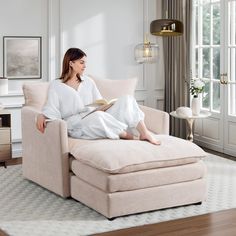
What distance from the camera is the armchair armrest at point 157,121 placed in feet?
17.8

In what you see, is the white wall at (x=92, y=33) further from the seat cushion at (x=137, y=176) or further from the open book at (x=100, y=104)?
the seat cushion at (x=137, y=176)

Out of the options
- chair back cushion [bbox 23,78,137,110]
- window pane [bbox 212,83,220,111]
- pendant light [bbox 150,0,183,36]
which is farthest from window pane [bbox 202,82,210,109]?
chair back cushion [bbox 23,78,137,110]

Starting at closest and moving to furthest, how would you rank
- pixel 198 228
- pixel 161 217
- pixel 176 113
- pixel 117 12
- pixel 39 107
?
pixel 198 228 → pixel 161 217 → pixel 39 107 → pixel 176 113 → pixel 117 12

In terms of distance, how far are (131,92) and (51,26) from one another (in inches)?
61.5

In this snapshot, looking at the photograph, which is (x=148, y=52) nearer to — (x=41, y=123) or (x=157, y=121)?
(x=157, y=121)

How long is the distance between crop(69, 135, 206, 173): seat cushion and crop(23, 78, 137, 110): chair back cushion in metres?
0.88

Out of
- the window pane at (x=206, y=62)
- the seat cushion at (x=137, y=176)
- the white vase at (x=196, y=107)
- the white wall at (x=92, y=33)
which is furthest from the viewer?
the window pane at (x=206, y=62)

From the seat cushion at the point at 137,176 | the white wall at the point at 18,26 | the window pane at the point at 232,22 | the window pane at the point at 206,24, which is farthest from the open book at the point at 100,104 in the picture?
the window pane at the point at 206,24

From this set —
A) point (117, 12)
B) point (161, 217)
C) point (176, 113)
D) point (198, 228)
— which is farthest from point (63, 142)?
point (117, 12)

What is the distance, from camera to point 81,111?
5.18m

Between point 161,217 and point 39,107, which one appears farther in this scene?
point 39,107

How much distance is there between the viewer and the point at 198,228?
13.3ft

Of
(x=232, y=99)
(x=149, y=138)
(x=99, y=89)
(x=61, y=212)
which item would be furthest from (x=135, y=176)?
(x=232, y=99)

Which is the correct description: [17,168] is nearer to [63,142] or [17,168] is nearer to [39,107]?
[39,107]
